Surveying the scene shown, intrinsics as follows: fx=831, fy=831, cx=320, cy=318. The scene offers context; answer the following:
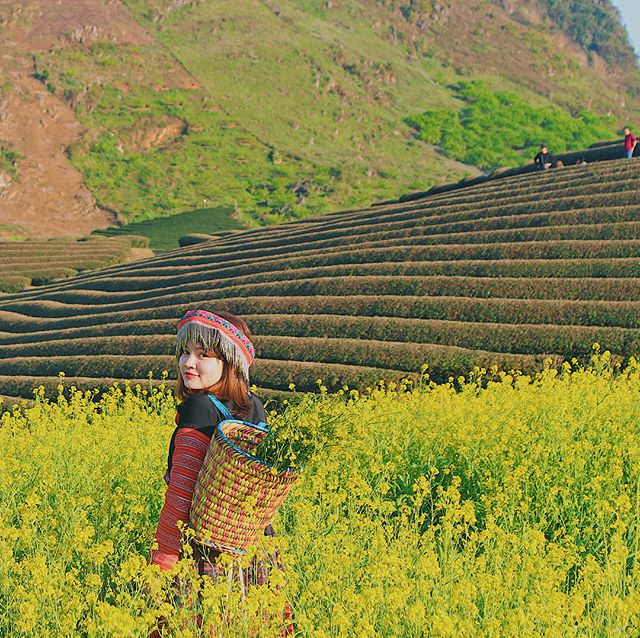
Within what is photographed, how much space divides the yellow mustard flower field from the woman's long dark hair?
393mm

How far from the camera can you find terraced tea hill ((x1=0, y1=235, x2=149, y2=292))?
33.3 m

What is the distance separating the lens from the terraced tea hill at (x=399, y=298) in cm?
1509

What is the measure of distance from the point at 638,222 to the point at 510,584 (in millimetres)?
16463

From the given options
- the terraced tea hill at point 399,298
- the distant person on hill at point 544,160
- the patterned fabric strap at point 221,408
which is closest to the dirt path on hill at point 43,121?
the terraced tea hill at point 399,298

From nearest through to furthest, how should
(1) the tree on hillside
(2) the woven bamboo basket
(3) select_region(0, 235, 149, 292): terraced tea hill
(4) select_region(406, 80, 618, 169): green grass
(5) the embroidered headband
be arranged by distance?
1. (2) the woven bamboo basket
2. (5) the embroidered headband
3. (3) select_region(0, 235, 149, 292): terraced tea hill
4. (4) select_region(406, 80, 618, 169): green grass
5. (1) the tree on hillside

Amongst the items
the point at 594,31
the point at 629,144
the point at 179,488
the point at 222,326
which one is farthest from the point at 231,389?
the point at 594,31

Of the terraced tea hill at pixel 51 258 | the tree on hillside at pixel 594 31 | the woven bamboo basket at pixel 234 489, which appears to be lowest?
the woven bamboo basket at pixel 234 489

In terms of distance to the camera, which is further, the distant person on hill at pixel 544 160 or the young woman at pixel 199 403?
the distant person on hill at pixel 544 160

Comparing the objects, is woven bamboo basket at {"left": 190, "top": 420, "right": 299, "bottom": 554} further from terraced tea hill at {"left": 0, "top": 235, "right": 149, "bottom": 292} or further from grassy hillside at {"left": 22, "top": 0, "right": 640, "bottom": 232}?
grassy hillside at {"left": 22, "top": 0, "right": 640, "bottom": 232}

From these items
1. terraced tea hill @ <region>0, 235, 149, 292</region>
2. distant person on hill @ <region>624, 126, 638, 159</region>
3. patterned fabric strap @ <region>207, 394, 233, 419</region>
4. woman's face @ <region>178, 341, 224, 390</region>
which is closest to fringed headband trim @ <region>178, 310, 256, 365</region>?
woman's face @ <region>178, 341, 224, 390</region>

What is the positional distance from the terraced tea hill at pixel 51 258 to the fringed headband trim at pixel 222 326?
29816 millimetres

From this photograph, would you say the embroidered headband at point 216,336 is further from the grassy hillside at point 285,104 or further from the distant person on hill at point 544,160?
the grassy hillside at point 285,104

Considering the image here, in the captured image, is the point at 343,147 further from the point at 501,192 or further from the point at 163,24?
the point at 501,192

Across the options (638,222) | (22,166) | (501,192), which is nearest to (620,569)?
(638,222)
